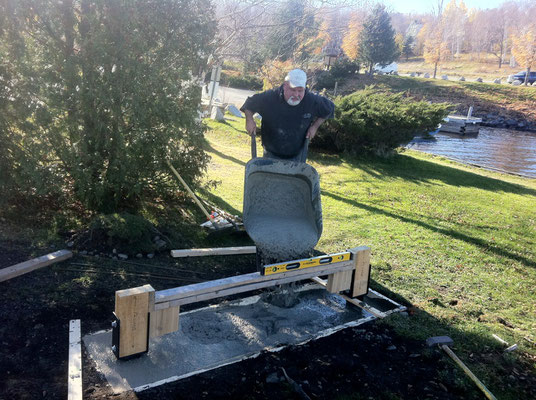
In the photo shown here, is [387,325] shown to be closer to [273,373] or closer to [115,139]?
[273,373]

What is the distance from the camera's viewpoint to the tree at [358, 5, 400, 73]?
136 ft

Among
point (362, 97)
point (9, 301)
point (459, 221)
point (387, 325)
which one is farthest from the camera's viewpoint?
point (362, 97)

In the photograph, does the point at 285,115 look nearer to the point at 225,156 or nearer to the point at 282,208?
the point at 282,208

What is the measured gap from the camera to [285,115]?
16.6 ft

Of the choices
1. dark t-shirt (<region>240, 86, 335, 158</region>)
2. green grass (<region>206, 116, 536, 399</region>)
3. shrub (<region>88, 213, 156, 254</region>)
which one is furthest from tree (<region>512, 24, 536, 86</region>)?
shrub (<region>88, 213, 156, 254</region>)

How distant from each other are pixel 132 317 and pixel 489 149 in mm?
25049

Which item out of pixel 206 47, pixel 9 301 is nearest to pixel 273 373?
pixel 9 301

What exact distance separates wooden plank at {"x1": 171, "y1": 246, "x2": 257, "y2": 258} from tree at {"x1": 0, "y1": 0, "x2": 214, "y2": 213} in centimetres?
124

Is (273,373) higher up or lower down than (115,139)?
lower down

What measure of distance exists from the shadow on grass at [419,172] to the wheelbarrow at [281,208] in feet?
25.0

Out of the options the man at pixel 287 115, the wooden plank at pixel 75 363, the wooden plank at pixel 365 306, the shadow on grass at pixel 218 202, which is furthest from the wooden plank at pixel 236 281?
the shadow on grass at pixel 218 202

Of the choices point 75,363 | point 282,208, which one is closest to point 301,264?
point 282,208

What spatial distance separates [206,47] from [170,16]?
2.31ft

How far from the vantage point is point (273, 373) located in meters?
3.73
